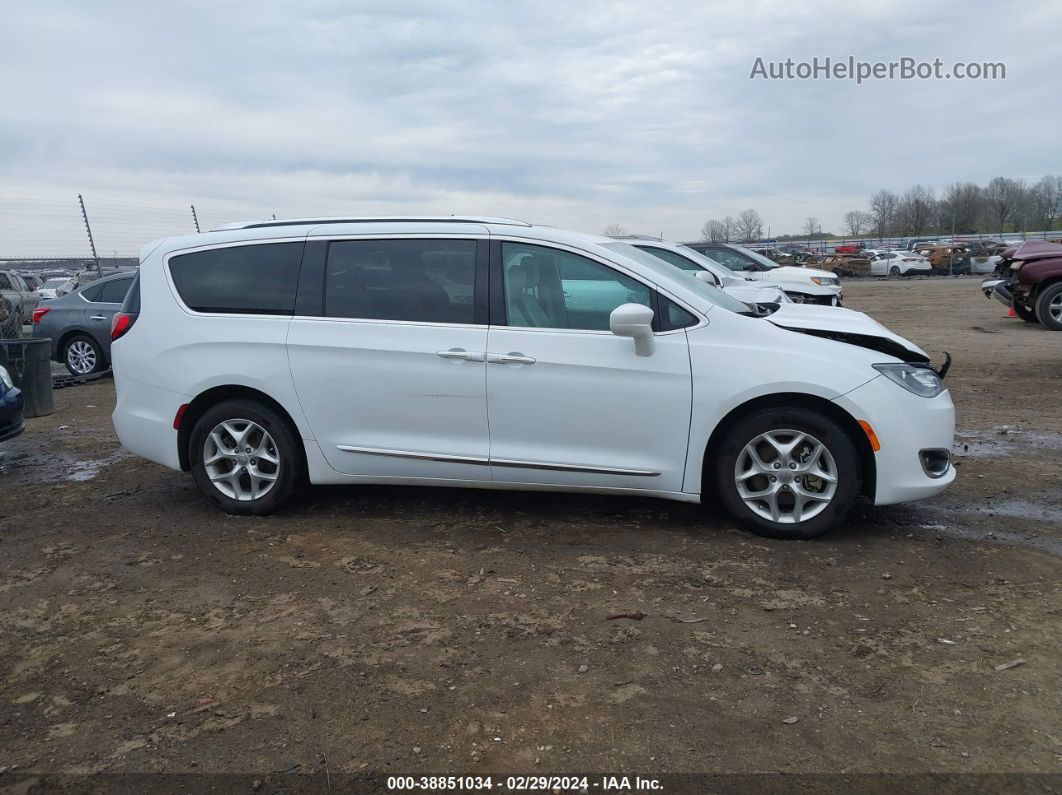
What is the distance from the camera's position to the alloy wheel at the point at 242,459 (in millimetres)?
5340

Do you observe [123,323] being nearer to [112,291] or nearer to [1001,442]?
[1001,442]

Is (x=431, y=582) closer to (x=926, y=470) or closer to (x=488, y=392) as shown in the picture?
(x=488, y=392)

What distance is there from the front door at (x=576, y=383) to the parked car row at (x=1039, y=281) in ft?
41.0

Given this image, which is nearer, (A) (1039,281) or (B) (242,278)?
(B) (242,278)

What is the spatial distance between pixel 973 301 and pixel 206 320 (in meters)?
22.2

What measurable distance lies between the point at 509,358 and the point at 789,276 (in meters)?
11.3

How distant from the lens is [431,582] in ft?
14.2

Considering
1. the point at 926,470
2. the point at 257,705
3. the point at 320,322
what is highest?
the point at 320,322

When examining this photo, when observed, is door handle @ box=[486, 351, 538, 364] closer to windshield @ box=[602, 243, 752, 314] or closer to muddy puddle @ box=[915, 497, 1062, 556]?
windshield @ box=[602, 243, 752, 314]

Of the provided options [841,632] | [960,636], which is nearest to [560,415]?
[841,632]

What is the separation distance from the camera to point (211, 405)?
17.9 ft

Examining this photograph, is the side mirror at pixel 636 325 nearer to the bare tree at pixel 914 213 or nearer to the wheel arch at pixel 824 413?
the wheel arch at pixel 824 413

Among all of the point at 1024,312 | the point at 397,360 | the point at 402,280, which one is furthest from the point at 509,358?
the point at 1024,312

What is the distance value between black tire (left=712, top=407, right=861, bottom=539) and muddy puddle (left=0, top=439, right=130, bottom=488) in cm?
482
